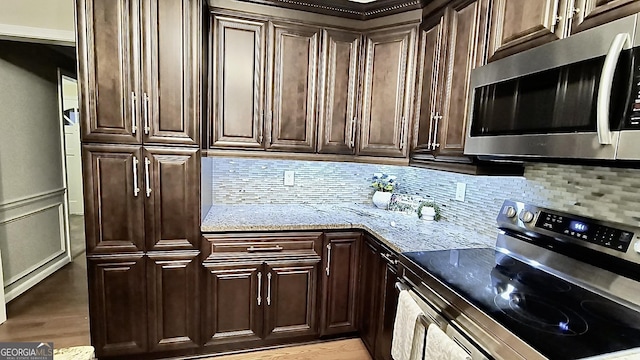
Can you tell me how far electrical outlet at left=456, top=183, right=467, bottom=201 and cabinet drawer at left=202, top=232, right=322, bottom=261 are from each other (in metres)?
0.99

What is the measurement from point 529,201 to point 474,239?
1.27 feet

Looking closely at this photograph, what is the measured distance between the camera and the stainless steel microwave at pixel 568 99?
866 mm

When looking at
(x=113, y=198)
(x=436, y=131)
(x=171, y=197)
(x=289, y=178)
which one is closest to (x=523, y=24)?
(x=436, y=131)

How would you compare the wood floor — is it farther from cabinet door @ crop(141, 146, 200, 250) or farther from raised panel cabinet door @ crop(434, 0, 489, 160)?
raised panel cabinet door @ crop(434, 0, 489, 160)

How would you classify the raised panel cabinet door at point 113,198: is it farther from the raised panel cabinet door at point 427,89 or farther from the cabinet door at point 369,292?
the raised panel cabinet door at point 427,89

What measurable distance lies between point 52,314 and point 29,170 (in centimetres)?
142

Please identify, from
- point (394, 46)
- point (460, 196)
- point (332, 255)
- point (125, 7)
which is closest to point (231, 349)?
point (332, 255)

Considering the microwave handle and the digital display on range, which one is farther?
the digital display on range

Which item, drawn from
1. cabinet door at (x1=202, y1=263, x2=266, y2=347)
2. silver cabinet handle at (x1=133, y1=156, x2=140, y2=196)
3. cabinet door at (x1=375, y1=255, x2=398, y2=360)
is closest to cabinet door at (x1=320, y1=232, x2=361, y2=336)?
cabinet door at (x1=375, y1=255, x2=398, y2=360)

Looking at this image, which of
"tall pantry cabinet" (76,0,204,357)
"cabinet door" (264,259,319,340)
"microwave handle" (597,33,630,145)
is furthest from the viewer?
"cabinet door" (264,259,319,340)

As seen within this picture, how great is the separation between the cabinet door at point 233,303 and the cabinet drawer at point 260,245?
0.07 meters

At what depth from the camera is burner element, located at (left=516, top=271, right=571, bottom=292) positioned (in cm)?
123

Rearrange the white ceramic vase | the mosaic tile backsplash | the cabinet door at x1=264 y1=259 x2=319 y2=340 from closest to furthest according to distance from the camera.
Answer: the mosaic tile backsplash, the cabinet door at x1=264 y1=259 x2=319 y2=340, the white ceramic vase

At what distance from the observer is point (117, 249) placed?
1856 mm
